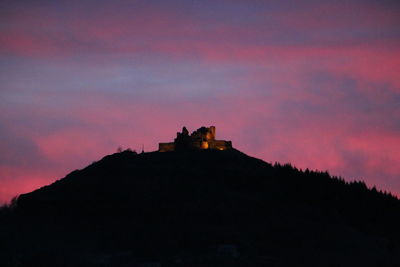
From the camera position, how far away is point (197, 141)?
604ft

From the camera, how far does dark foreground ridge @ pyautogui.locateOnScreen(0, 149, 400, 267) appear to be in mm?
140125

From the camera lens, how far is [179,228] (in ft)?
503

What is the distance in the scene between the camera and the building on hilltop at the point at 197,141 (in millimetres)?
184250

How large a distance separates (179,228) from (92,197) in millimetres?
29431

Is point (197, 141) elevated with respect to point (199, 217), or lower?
elevated

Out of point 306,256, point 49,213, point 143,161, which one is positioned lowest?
point 306,256

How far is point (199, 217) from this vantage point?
158m

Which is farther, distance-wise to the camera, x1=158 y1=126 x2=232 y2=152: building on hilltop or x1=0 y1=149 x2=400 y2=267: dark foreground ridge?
x1=158 y1=126 x2=232 y2=152: building on hilltop

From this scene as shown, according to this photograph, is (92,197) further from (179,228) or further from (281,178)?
(281,178)

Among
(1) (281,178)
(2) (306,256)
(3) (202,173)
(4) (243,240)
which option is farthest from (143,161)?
(2) (306,256)

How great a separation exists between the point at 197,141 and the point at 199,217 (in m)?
30.1

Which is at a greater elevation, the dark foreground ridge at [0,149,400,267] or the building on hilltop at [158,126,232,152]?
the building on hilltop at [158,126,232,152]

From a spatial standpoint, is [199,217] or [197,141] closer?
[199,217]

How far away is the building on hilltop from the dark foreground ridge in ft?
7.96
